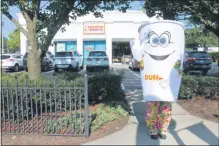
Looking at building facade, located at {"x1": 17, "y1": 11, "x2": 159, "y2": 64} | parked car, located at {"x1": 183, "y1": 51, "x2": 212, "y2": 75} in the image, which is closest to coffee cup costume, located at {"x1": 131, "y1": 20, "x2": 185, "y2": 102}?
parked car, located at {"x1": 183, "y1": 51, "x2": 212, "y2": 75}

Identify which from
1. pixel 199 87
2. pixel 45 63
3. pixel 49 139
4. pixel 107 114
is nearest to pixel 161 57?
pixel 107 114

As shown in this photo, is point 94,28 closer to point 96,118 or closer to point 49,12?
point 49,12

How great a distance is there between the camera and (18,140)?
19.1 feet

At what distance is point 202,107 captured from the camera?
309 inches

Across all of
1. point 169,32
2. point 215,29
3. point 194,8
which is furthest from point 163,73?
point 215,29

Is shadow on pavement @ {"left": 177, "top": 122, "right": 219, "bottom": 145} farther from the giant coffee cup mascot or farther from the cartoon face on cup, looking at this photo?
the cartoon face on cup

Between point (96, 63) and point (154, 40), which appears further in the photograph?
point (96, 63)

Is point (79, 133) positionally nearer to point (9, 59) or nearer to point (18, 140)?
point (18, 140)

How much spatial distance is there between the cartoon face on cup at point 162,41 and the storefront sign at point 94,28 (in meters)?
27.2

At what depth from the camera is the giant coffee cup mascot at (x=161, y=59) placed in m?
5.29

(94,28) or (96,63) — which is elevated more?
(94,28)

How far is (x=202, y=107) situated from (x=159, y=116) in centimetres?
268

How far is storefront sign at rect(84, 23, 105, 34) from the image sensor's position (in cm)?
3228

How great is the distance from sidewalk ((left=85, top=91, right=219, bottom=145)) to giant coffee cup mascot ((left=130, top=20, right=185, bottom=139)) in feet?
1.37
